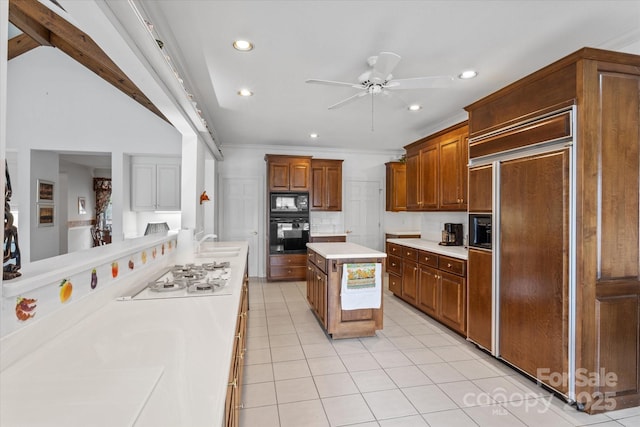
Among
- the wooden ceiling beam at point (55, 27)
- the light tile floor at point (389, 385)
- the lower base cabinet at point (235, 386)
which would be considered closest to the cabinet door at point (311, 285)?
the light tile floor at point (389, 385)

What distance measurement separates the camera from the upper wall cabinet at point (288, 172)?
220 inches

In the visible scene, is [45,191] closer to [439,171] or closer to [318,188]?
[318,188]

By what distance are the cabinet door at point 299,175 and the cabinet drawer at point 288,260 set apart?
1.26 metres

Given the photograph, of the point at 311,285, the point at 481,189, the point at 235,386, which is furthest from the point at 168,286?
the point at 481,189

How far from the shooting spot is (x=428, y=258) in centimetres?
372

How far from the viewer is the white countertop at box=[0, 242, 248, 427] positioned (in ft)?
2.29

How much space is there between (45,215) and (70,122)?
4.02 ft

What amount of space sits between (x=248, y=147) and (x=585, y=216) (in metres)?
5.26

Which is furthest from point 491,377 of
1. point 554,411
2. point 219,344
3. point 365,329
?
point 219,344

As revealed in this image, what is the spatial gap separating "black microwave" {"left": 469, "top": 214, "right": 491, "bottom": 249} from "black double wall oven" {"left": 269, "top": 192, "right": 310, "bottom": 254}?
3.17 metres

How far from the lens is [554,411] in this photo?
204 cm

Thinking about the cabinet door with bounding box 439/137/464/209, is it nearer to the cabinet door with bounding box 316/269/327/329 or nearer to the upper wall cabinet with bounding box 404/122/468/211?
the upper wall cabinet with bounding box 404/122/468/211

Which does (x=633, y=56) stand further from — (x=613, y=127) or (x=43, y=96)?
(x=43, y=96)

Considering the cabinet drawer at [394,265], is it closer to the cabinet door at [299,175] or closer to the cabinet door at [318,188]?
the cabinet door at [318,188]
